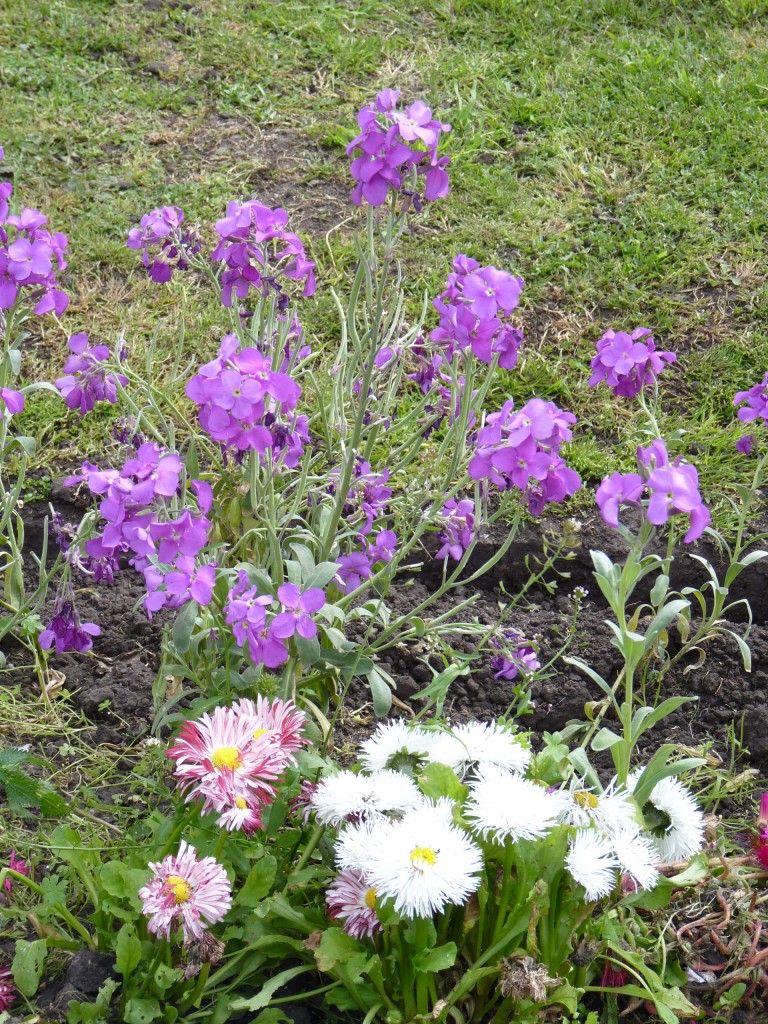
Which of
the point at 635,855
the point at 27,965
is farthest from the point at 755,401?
the point at 27,965

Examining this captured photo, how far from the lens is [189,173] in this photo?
3938mm

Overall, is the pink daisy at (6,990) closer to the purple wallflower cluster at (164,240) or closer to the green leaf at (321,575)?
the green leaf at (321,575)

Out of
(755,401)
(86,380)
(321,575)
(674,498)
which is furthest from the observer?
(755,401)

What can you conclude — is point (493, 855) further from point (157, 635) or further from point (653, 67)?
point (653, 67)

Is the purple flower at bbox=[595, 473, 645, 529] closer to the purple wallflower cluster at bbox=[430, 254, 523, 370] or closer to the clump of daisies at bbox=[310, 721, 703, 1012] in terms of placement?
the purple wallflower cluster at bbox=[430, 254, 523, 370]

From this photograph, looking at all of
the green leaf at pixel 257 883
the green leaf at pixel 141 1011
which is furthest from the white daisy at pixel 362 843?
the green leaf at pixel 141 1011

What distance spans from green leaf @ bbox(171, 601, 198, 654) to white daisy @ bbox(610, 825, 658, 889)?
763 mm

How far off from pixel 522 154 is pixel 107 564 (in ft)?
8.78

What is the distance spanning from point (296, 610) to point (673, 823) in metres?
0.70

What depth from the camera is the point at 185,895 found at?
1433mm

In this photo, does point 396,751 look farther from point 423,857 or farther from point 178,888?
point 178,888

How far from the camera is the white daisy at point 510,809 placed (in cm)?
149

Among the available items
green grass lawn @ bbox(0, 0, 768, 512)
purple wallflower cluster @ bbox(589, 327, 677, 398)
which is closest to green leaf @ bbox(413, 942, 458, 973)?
purple wallflower cluster @ bbox(589, 327, 677, 398)

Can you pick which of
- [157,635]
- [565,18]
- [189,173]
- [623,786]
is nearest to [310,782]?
[623,786]
